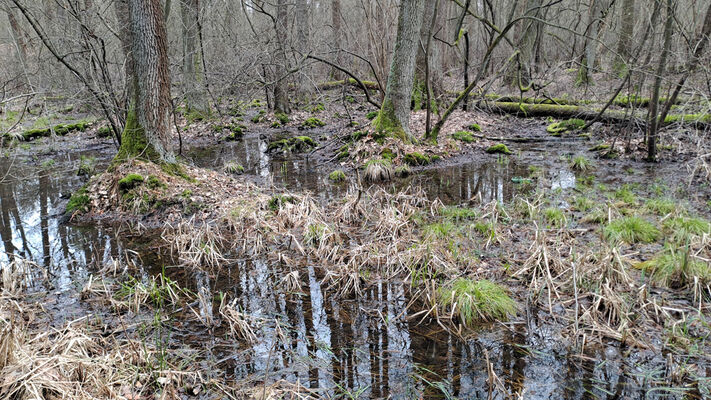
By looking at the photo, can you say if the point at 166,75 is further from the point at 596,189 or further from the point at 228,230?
the point at 596,189

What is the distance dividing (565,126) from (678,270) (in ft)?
33.0

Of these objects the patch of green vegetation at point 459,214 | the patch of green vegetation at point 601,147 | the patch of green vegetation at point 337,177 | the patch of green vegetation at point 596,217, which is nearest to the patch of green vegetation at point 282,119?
the patch of green vegetation at point 337,177

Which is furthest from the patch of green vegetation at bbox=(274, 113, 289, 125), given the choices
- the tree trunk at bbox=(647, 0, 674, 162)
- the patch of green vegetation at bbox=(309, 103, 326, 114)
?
the tree trunk at bbox=(647, 0, 674, 162)

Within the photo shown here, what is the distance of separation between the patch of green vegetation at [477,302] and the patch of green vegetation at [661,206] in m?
3.42

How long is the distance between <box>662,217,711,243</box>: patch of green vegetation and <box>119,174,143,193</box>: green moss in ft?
26.3

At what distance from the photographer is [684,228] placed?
5672 mm

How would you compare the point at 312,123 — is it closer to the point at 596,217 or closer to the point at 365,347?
the point at 596,217

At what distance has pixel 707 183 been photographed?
7.85 m

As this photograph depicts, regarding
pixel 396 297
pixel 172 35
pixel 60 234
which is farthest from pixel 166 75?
pixel 172 35

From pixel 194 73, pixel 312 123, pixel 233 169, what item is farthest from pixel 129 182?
pixel 312 123

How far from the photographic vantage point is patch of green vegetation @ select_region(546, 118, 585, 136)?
13.7 meters

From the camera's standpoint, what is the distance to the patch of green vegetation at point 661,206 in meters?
6.53

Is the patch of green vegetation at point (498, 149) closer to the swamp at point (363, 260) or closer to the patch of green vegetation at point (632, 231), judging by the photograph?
the swamp at point (363, 260)

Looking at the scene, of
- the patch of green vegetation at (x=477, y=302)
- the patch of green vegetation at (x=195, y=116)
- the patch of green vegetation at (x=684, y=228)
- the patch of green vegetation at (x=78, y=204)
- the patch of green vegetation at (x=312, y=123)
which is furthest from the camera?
the patch of green vegetation at (x=195, y=116)
